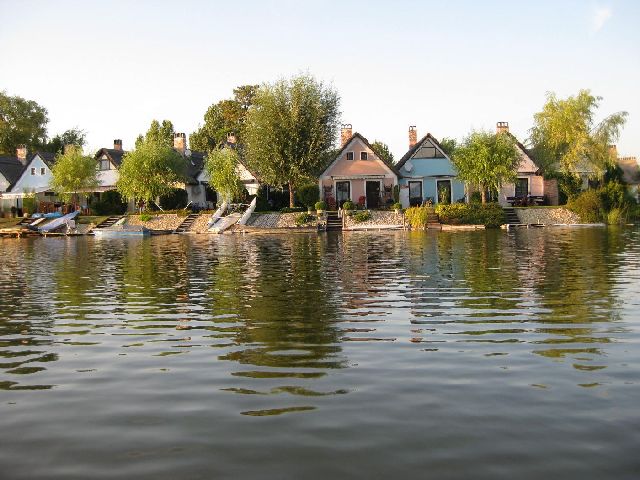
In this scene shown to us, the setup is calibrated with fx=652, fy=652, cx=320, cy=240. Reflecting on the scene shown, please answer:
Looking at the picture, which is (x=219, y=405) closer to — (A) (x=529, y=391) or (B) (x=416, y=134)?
(A) (x=529, y=391)

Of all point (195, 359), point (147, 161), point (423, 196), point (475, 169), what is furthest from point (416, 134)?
point (195, 359)

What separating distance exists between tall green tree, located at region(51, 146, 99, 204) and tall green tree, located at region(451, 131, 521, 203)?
31.9 meters

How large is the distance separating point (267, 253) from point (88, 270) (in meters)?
8.21

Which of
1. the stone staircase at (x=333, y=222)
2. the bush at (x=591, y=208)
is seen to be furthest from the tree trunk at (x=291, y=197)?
the bush at (x=591, y=208)

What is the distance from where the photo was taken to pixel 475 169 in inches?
A: 1937

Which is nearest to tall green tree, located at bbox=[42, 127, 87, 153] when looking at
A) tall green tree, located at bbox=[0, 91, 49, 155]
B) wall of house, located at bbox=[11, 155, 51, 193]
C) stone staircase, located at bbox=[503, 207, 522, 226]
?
tall green tree, located at bbox=[0, 91, 49, 155]

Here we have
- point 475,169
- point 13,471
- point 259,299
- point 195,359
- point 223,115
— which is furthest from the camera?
point 223,115

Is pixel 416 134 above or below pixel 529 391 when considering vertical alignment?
above

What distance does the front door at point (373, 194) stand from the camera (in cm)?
5666

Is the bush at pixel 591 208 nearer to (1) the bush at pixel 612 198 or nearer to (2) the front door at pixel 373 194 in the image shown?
(1) the bush at pixel 612 198

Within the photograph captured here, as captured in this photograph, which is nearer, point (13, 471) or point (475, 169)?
point (13, 471)

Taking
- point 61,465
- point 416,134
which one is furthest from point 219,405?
point 416,134

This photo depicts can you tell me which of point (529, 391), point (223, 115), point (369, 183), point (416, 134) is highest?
point (223, 115)

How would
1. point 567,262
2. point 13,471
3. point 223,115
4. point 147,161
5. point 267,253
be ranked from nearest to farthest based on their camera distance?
point 13,471 < point 567,262 < point 267,253 < point 147,161 < point 223,115
